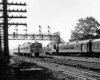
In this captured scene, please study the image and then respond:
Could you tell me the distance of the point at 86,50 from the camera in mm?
29266

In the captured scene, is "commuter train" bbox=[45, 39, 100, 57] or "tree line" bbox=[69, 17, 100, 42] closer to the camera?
"commuter train" bbox=[45, 39, 100, 57]

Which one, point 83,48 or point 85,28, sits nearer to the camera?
point 83,48

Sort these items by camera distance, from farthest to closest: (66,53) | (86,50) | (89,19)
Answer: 1. (89,19)
2. (66,53)
3. (86,50)

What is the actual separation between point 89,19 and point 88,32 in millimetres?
4455

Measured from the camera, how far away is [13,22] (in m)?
27.5

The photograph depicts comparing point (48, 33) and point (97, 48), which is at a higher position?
point (48, 33)

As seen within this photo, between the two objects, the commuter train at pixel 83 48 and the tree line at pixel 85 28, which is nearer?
the commuter train at pixel 83 48

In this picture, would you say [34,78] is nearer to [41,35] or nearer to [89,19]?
[41,35]

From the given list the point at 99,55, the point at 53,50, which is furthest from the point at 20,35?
the point at 99,55

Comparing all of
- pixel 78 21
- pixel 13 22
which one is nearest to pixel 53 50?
pixel 78 21

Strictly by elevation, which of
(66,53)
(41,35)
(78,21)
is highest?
(78,21)

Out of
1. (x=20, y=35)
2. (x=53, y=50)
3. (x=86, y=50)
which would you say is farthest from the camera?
(x=20, y=35)

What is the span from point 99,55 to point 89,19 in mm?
31304

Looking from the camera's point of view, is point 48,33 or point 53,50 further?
point 48,33
